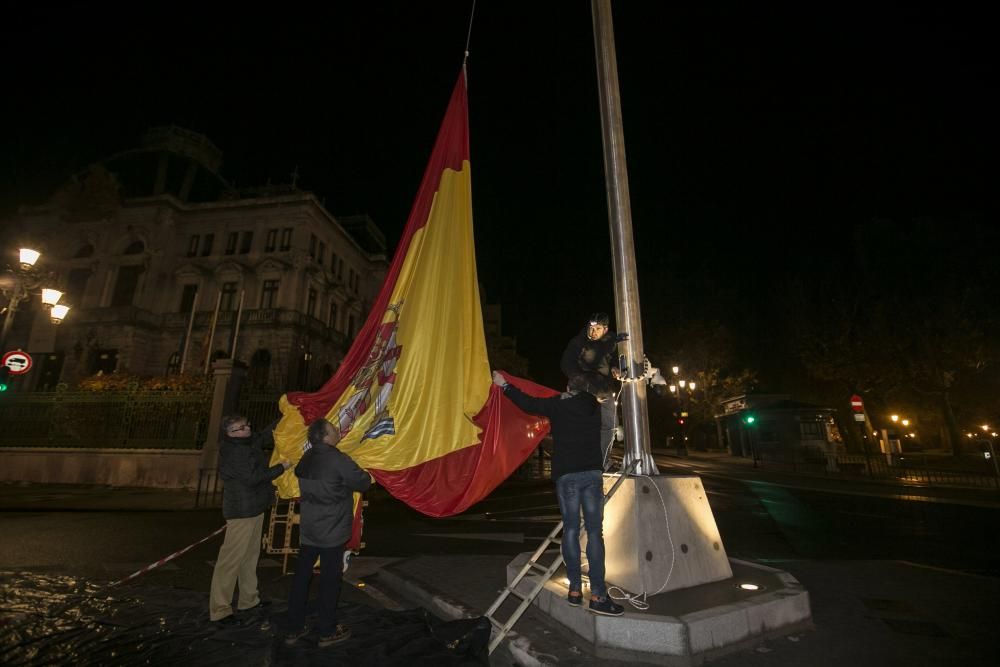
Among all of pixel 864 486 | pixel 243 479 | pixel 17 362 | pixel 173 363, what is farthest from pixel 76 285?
pixel 864 486

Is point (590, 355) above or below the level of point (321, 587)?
above

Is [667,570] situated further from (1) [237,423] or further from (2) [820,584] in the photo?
(1) [237,423]

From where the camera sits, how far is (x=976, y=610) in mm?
4441

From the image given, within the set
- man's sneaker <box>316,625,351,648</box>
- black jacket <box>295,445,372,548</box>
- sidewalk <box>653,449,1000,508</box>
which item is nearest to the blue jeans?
black jacket <box>295,445,372,548</box>

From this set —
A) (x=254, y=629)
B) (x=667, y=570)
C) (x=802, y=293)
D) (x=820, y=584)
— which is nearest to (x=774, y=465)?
(x=802, y=293)

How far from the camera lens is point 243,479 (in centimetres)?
452

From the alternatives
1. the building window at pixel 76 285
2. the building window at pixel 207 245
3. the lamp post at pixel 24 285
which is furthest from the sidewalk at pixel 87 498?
the building window at pixel 76 285

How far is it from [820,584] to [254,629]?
239 inches

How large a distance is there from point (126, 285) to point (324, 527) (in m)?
38.0

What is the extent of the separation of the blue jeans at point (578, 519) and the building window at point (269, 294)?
32387 millimetres

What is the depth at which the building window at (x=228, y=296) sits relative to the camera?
106 ft

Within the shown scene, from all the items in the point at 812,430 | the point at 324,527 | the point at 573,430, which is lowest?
the point at 324,527

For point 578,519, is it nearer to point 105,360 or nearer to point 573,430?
point 573,430

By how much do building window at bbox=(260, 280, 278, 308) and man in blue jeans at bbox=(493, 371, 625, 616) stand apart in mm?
32190
